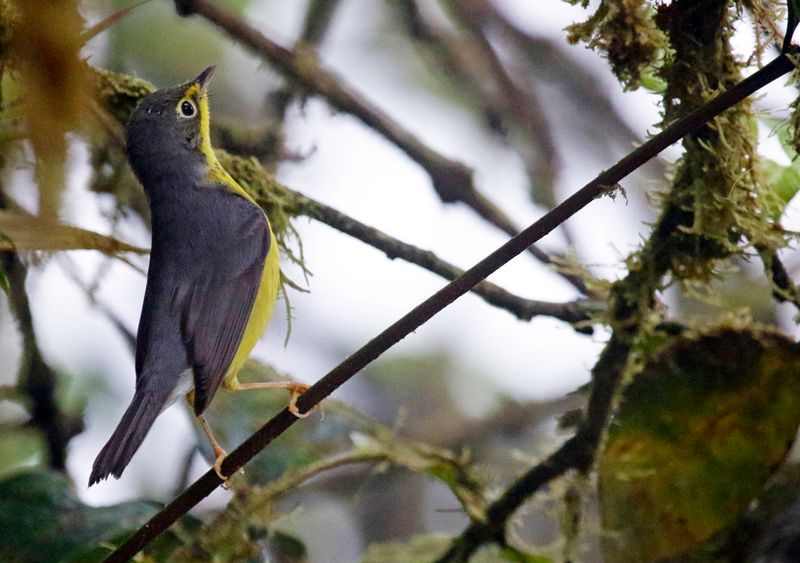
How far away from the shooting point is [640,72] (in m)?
2.09

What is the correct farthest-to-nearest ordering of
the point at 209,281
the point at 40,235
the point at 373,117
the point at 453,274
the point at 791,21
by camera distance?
the point at 373,117, the point at 209,281, the point at 453,274, the point at 40,235, the point at 791,21

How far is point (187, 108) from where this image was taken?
2857 mm

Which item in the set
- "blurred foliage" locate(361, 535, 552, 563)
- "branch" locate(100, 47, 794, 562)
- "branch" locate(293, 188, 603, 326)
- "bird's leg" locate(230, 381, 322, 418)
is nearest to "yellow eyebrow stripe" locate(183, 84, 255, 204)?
"branch" locate(293, 188, 603, 326)

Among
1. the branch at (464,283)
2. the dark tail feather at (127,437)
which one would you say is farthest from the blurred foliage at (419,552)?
the branch at (464,283)

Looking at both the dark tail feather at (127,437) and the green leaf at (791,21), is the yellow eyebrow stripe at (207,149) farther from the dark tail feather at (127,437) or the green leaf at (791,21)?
the green leaf at (791,21)

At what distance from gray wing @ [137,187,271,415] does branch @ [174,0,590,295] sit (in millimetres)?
561

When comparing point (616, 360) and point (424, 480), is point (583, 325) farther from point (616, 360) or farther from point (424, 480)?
point (424, 480)

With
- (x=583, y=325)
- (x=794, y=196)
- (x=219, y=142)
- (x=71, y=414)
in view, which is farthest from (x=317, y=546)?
(x=794, y=196)

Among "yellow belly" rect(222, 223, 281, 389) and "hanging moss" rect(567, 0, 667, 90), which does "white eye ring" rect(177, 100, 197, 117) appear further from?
"hanging moss" rect(567, 0, 667, 90)

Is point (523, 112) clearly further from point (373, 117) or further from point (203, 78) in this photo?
point (203, 78)

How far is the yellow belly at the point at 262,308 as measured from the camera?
8.12ft

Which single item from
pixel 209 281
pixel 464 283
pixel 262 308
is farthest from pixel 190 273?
pixel 464 283

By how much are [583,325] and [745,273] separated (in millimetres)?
1623

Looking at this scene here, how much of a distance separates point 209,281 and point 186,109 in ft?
2.08
